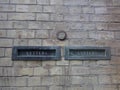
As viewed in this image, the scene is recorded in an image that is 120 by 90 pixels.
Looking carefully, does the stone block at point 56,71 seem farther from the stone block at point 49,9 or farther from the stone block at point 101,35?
the stone block at point 49,9

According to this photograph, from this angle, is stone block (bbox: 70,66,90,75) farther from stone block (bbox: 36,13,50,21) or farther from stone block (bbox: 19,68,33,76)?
stone block (bbox: 36,13,50,21)

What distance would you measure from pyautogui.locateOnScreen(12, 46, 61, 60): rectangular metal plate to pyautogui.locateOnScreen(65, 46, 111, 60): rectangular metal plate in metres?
0.15

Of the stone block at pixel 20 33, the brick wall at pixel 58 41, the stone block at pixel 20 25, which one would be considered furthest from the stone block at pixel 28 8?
the stone block at pixel 20 33

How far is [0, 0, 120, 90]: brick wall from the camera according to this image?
3.29 meters

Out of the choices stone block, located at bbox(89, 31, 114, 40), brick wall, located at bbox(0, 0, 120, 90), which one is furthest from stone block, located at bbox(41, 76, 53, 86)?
stone block, located at bbox(89, 31, 114, 40)

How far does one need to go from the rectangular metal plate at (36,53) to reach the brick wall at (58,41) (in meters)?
0.06

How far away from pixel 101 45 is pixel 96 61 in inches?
9.5

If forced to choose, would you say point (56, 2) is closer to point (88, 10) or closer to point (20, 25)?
point (88, 10)

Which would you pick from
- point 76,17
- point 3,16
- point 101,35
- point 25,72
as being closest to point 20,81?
point 25,72

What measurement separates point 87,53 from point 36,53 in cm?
71

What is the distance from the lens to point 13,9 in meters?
3.50

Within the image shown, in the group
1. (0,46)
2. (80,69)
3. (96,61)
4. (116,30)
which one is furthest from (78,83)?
(0,46)

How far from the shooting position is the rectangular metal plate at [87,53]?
11.1ft

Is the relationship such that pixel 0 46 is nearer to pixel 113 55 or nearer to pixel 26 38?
pixel 26 38
